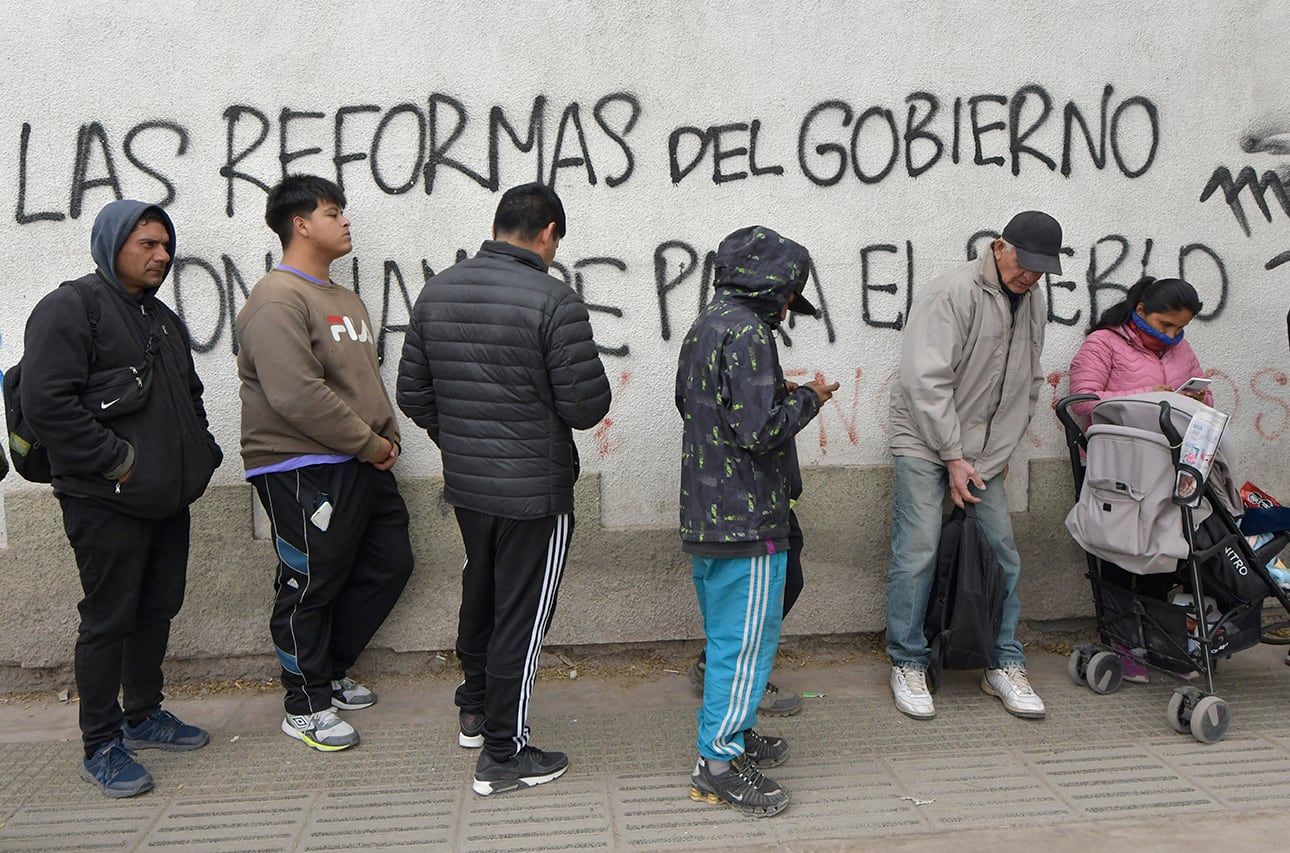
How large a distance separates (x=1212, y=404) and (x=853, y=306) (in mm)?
1664

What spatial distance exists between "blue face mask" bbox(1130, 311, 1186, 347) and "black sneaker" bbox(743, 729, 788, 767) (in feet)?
7.72

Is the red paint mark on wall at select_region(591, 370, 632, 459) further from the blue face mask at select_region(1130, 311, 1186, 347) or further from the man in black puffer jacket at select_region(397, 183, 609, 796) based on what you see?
the blue face mask at select_region(1130, 311, 1186, 347)

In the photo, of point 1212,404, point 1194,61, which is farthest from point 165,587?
point 1194,61

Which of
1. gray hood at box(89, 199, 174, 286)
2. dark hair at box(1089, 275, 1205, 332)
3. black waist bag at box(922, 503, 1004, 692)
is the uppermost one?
gray hood at box(89, 199, 174, 286)

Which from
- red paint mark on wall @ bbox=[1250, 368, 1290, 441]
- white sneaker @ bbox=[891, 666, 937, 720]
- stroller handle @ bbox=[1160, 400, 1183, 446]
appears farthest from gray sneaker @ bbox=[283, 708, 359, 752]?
red paint mark on wall @ bbox=[1250, 368, 1290, 441]

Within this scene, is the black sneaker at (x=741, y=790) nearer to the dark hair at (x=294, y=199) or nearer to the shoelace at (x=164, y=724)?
the shoelace at (x=164, y=724)

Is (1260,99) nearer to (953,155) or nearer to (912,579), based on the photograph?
(953,155)

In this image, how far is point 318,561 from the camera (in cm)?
365

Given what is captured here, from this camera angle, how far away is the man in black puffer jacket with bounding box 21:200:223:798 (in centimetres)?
313

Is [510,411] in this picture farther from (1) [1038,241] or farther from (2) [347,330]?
(1) [1038,241]

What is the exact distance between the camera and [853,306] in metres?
4.39

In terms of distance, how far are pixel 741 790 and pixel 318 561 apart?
5.67ft

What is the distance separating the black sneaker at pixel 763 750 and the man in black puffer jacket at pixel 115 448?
2053 mm

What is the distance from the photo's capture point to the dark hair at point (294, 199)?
3682 millimetres
